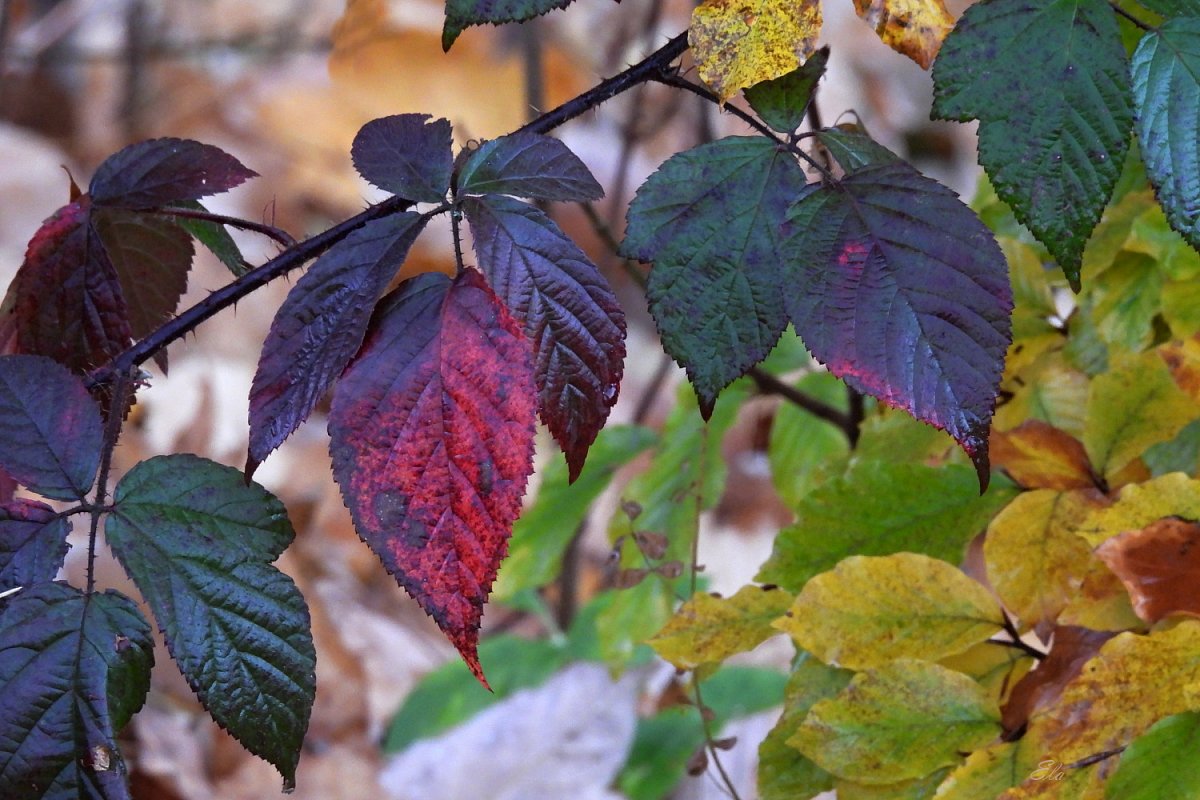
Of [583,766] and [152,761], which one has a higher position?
[152,761]

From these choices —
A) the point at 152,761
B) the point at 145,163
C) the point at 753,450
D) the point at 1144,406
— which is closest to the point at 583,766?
the point at 152,761

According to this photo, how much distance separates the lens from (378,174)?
18.8 inches

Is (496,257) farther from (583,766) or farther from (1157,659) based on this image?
(583,766)

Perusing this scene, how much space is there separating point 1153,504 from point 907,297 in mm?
210

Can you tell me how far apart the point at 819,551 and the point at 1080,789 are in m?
0.21

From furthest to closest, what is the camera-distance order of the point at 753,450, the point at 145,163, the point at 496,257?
the point at 753,450 → the point at 145,163 → the point at 496,257

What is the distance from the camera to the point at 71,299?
22.2 inches

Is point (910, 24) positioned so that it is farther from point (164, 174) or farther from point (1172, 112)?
point (164, 174)

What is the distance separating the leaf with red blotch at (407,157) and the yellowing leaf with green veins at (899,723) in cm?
32

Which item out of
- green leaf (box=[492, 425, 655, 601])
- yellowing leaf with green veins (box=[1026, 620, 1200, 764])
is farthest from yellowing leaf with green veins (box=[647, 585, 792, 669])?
green leaf (box=[492, 425, 655, 601])

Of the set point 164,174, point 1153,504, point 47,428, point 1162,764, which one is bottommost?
point 1162,764

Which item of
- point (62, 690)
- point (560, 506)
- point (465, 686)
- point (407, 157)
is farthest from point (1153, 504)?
point (465, 686)

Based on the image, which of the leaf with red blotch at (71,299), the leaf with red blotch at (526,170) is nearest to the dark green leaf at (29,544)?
the leaf with red blotch at (71,299)

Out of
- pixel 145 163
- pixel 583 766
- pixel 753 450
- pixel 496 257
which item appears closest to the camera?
pixel 496 257
